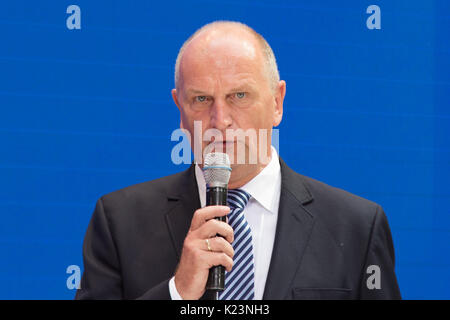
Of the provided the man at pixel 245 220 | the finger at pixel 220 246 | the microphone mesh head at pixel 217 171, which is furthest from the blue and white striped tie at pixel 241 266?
the finger at pixel 220 246

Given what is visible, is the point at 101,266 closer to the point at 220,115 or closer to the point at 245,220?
the point at 245,220

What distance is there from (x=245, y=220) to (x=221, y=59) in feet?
1.88

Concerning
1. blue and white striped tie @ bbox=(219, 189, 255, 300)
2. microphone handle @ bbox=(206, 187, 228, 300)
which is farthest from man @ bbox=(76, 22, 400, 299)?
microphone handle @ bbox=(206, 187, 228, 300)

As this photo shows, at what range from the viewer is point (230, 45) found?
7.11 ft

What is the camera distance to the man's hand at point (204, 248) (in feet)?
5.21

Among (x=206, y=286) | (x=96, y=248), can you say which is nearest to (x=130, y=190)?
(x=96, y=248)

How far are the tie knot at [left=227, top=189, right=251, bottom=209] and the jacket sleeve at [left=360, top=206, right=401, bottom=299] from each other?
0.48 m

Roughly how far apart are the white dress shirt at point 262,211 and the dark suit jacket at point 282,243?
4cm

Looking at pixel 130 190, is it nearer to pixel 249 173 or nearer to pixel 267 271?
pixel 249 173

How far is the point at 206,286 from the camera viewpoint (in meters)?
1.67
